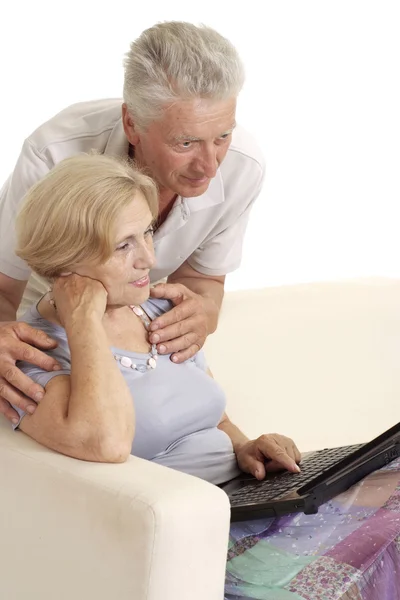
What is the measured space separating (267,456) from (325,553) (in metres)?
0.34

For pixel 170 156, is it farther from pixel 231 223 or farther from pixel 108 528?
pixel 108 528

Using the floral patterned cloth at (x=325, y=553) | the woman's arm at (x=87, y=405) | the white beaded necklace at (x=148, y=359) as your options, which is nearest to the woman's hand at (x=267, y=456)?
the floral patterned cloth at (x=325, y=553)

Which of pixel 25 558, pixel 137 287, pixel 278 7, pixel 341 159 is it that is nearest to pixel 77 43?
pixel 278 7

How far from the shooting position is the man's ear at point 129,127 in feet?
7.63

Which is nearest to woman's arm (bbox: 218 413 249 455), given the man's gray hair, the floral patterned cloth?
the floral patterned cloth

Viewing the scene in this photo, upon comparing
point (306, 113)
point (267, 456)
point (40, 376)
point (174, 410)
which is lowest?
point (306, 113)

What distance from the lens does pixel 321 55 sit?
15.4ft

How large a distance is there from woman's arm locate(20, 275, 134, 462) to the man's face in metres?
0.48

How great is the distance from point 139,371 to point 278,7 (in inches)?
114

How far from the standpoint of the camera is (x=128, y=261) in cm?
199

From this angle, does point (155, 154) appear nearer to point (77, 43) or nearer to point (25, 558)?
point (25, 558)

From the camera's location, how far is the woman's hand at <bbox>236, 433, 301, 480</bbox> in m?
2.16

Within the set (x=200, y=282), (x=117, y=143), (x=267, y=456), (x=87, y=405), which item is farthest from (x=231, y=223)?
(x=87, y=405)

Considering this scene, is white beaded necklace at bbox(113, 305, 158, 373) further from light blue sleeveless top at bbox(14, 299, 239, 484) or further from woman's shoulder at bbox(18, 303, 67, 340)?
woman's shoulder at bbox(18, 303, 67, 340)
